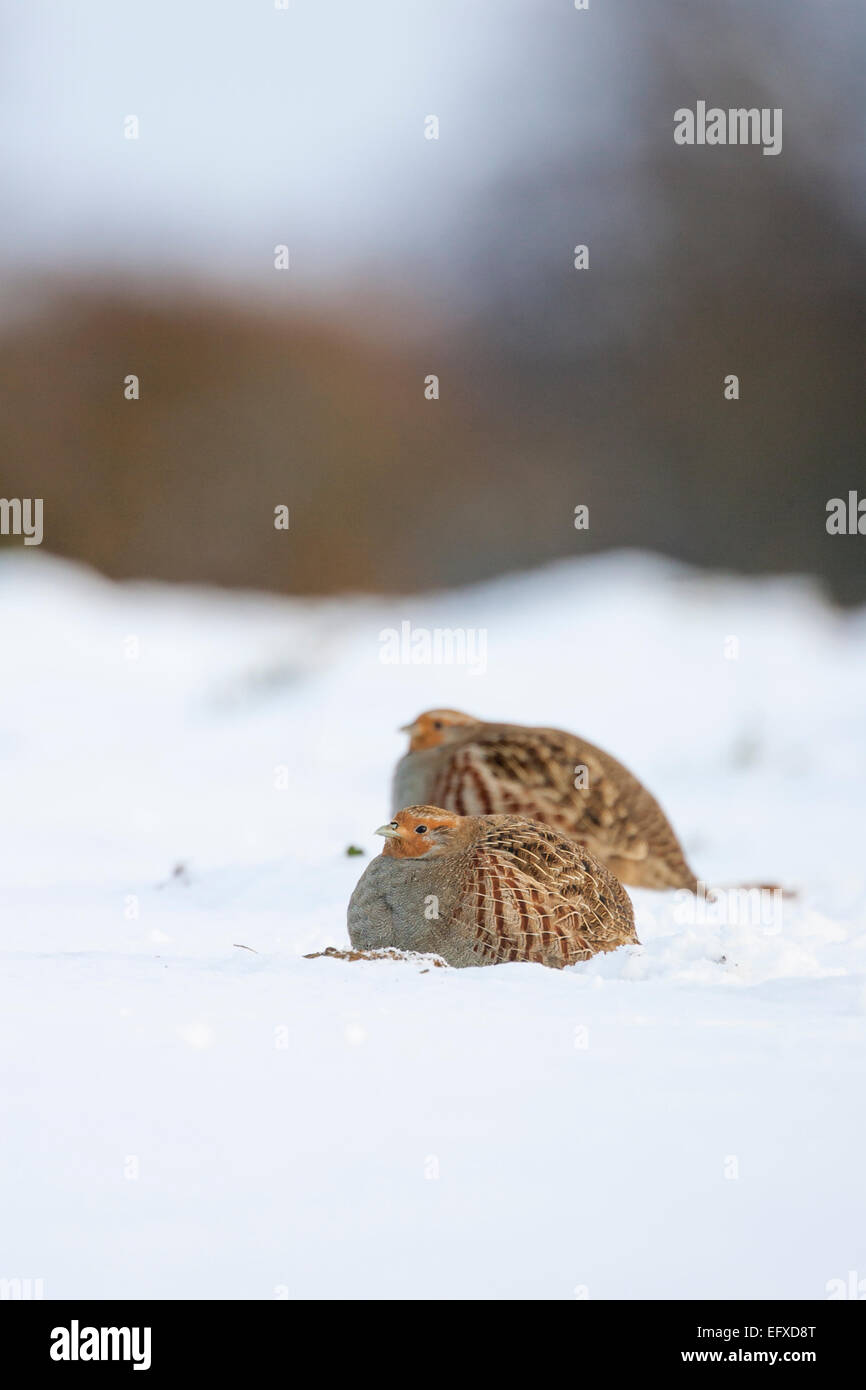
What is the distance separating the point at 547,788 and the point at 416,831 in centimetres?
142

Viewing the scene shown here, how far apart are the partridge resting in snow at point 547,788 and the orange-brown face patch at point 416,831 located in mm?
1293

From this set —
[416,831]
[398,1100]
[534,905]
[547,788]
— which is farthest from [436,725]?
[398,1100]

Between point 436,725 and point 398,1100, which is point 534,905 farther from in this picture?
point 436,725

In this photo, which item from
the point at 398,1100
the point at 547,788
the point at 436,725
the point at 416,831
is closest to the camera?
the point at 398,1100

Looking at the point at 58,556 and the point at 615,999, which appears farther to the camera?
the point at 58,556

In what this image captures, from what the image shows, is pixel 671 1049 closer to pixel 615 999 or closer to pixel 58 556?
pixel 615 999

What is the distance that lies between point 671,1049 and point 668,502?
1010 cm

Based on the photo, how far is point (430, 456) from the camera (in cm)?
1222

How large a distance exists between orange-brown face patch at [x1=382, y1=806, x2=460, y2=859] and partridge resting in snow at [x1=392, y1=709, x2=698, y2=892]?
1.29 meters

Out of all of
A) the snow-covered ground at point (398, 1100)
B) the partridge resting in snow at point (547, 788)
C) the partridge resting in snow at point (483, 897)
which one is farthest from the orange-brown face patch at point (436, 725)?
the partridge resting in snow at point (483, 897)

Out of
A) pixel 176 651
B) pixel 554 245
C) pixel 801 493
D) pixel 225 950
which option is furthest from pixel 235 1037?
pixel 554 245

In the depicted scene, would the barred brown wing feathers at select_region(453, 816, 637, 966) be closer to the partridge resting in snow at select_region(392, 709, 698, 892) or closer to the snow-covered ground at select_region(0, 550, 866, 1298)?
the snow-covered ground at select_region(0, 550, 866, 1298)

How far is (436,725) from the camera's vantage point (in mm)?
4633

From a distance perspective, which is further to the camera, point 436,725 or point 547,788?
point 436,725
